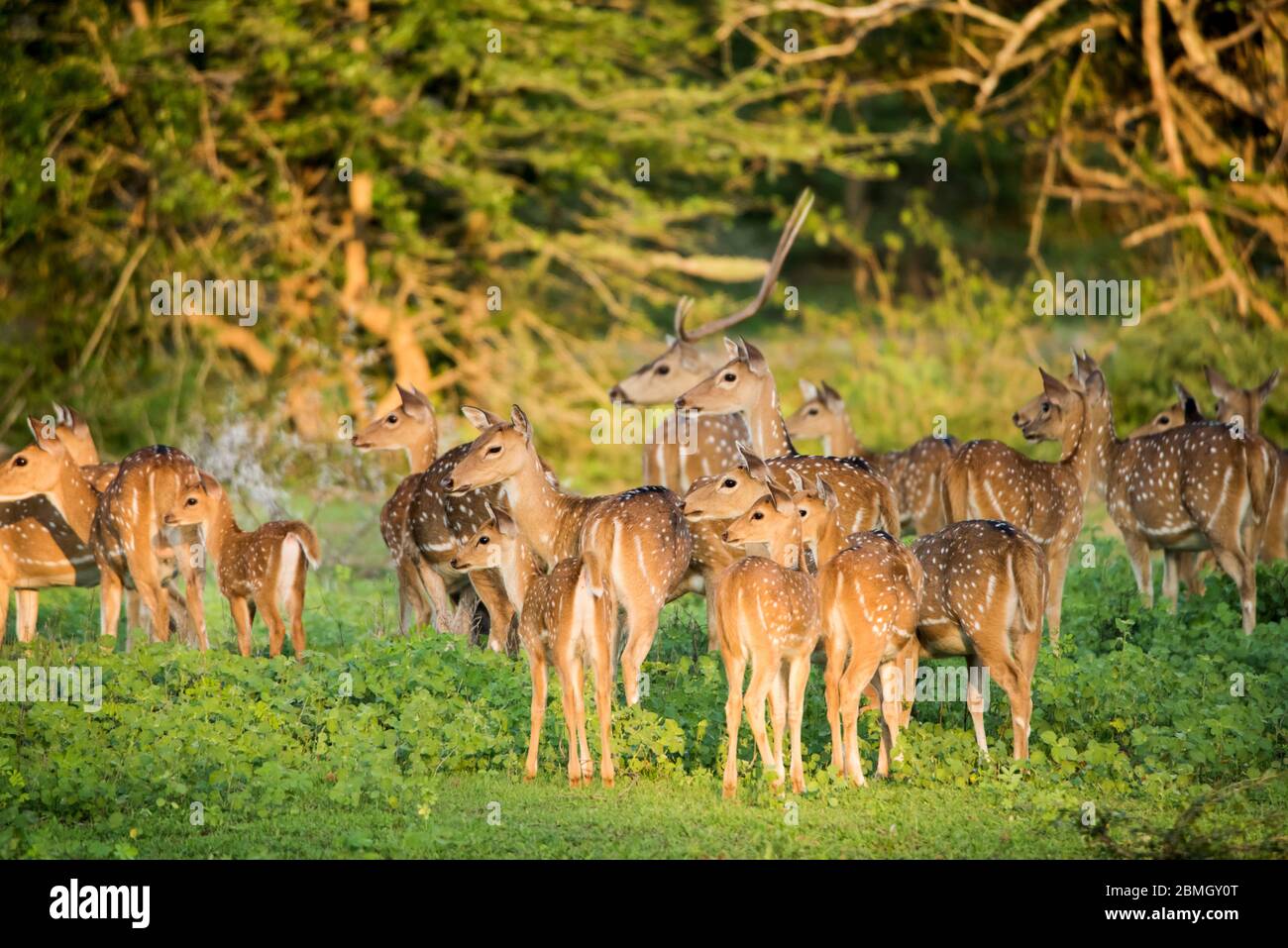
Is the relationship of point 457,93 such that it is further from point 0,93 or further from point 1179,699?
point 1179,699

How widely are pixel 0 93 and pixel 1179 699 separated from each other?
37.7ft

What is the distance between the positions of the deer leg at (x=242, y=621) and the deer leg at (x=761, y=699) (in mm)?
3331

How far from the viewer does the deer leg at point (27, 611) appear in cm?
1082

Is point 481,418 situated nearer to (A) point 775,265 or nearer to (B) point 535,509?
(B) point 535,509

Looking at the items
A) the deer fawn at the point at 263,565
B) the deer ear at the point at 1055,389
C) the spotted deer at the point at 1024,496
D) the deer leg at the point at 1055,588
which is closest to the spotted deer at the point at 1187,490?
the deer ear at the point at 1055,389

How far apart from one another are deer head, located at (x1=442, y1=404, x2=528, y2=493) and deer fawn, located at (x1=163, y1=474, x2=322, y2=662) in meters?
0.95

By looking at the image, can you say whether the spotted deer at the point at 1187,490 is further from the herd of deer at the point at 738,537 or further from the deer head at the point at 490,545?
the deer head at the point at 490,545

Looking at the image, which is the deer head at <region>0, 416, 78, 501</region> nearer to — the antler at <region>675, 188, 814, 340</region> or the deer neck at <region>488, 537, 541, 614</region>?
the deer neck at <region>488, 537, 541, 614</region>

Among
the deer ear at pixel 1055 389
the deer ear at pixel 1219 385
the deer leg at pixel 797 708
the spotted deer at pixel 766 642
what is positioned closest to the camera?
the spotted deer at pixel 766 642

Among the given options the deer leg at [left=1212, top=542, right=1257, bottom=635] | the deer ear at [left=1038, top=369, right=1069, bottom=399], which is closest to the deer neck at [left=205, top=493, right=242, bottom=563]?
the deer ear at [left=1038, top=369, right=1069, bottom=399]

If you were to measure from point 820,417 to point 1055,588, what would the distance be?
307 centimetres

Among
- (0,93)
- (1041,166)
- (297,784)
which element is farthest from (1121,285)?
(297,784)

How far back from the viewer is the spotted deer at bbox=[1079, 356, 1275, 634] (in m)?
10.6

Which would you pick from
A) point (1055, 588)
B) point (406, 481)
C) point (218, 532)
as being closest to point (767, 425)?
point (1055, 588)
